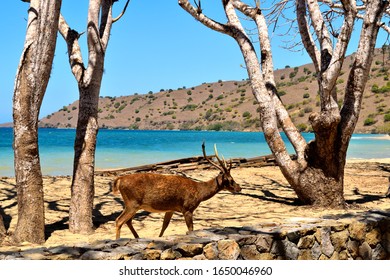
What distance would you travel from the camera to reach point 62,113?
386 feet

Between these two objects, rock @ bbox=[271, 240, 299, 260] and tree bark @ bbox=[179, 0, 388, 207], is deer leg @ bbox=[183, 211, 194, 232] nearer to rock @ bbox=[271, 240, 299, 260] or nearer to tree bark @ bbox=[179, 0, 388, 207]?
rock @ bbox=[271, 240, 299, 260]

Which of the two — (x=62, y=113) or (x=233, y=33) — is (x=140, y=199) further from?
(x=62, y=113)

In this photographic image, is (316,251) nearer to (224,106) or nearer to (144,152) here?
(144,152)

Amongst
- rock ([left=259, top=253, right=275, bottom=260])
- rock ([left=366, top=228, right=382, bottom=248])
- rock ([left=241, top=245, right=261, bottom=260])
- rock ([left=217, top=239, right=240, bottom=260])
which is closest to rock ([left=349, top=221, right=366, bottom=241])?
rock ([left=366, top=228, right=382, bottom=248])

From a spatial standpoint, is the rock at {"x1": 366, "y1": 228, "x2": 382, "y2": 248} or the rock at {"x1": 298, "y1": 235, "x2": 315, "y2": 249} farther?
the rock at {"x1": 366, "y1": 228, "x2": 382, "y2": 248}

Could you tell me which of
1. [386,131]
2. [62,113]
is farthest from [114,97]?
[386,131]

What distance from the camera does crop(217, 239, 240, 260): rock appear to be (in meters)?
4.44

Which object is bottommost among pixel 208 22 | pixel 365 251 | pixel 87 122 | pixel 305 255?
pixel 365 251

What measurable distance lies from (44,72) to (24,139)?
90 cm

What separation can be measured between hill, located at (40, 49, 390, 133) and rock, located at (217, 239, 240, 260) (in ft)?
172

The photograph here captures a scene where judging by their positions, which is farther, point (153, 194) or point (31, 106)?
point (31, 106)

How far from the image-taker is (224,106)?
83.1 meters

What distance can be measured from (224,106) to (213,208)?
74.4 meters

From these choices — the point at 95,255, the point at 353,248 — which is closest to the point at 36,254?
the point at 95,255
